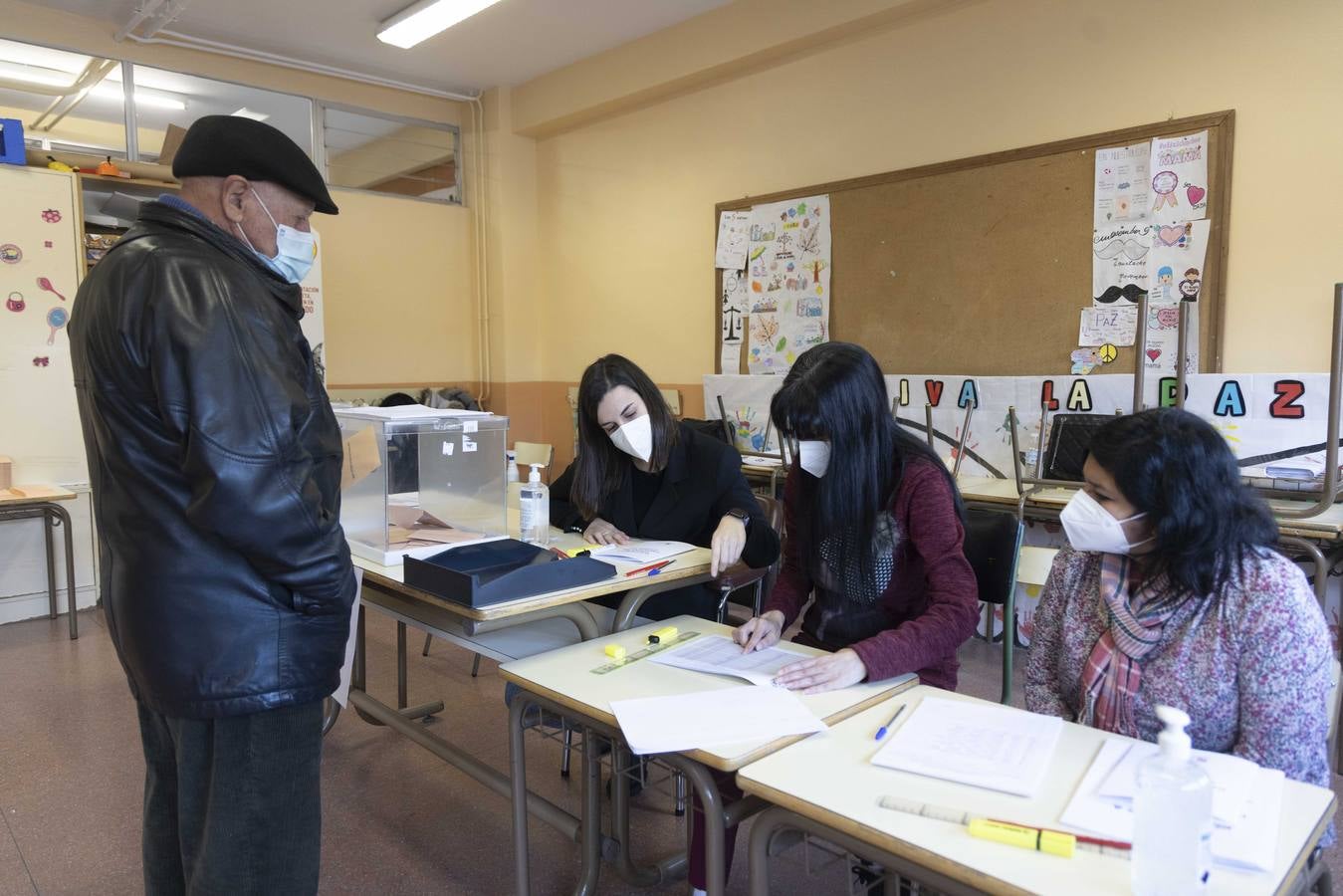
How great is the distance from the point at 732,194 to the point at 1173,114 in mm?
2320

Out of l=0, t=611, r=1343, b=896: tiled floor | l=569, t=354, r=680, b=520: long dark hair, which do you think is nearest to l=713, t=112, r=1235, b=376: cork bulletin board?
l=0, t=611, r=1343, b=896: tiled floor

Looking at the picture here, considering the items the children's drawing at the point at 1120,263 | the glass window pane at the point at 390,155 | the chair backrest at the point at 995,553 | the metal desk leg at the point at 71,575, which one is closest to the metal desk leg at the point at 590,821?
the chair backrest at the point at 995,553

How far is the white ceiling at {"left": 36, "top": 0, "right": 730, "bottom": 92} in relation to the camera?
15.7 ft

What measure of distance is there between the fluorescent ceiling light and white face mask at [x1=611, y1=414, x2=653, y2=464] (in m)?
3.10

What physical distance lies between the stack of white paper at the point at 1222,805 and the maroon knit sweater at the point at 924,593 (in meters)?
0.38

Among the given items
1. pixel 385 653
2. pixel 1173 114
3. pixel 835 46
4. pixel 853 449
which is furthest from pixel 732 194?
pixel 853 449

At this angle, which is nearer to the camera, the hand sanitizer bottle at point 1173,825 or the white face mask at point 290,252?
the hand sanitizer bottle at point 1173,825

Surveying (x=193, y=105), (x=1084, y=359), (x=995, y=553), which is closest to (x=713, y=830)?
(x=995, y=553)

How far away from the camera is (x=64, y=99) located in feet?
16.1

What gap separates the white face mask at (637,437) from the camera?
7.64ft

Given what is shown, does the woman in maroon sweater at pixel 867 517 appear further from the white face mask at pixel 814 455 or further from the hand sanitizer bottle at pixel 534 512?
the hand sanitizer bottle at pixel 534 512

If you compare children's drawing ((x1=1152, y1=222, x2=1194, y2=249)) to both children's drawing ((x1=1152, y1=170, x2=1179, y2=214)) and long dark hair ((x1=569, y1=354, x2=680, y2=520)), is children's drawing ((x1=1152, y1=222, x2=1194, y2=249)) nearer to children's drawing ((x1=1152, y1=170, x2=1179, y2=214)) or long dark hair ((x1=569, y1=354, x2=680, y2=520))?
children's drawing ((x1=1152, y1=170, x2=1179, y2=214))

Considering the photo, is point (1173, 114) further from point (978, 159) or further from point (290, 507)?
point (290, 507)

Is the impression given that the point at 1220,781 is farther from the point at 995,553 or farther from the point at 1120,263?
the point at 1120,263
